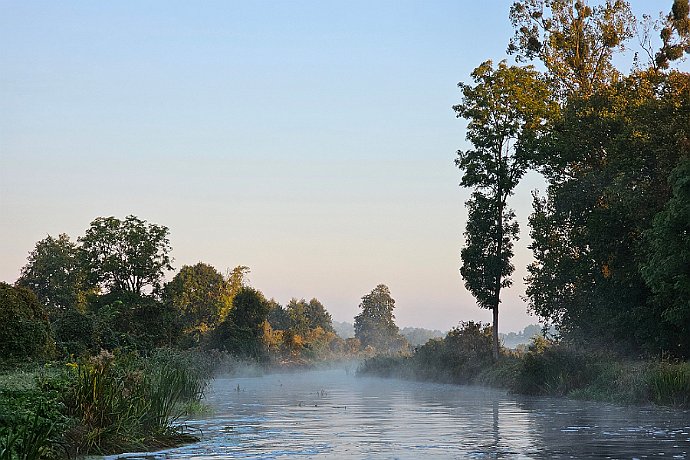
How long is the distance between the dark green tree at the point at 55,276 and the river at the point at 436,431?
5359cm

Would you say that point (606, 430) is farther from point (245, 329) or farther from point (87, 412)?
point (245, 329)

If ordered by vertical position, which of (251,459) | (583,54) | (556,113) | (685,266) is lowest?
(251,459)

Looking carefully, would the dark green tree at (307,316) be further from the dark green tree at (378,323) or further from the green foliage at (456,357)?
the green foliage at (456,357)

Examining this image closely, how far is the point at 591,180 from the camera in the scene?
42.2m

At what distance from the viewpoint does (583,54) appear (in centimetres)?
5294

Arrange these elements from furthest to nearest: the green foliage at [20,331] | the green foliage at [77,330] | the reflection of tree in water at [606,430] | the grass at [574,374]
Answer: the green foliage at [77,330] → the grass at [574,374] → the green foliage at [20,331] → the reflection of tree in water at [606,430]

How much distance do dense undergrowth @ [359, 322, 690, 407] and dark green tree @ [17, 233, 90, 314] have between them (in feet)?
112

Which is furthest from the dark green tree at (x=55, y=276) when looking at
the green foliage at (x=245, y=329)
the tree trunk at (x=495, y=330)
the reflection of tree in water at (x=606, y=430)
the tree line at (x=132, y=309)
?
the reflection of tree in water at (x=606, y=430)

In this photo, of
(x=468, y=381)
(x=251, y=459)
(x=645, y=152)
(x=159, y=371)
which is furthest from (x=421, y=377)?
(x=251, y=459)

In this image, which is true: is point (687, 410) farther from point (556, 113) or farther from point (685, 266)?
point (556, 113)

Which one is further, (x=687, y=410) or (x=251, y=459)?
(x=687, y=410)

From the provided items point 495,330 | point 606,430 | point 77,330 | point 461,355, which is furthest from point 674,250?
point 461,355

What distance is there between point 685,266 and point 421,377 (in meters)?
34.2

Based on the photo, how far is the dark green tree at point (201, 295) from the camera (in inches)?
4215
